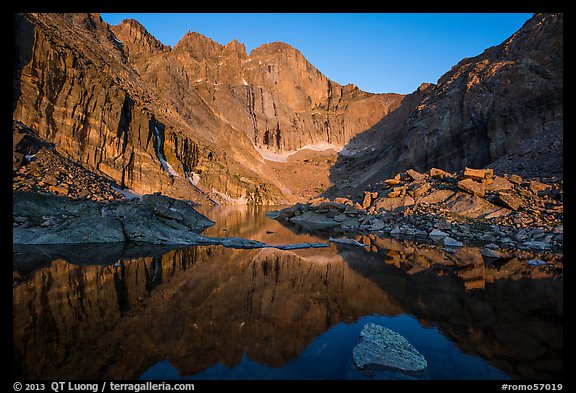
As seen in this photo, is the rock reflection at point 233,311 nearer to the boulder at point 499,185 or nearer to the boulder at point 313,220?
the boulder at point 499,185

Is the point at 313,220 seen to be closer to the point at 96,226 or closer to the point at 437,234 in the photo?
the point at 437,234

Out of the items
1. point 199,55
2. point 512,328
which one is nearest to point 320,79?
point 199,55

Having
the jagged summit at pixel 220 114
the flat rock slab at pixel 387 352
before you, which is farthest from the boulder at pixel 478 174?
the flat rock slab at pixel 387 352

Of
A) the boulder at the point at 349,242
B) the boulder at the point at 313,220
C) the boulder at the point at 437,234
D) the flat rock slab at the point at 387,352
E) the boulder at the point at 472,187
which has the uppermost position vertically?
the boulder at the point at 472,187

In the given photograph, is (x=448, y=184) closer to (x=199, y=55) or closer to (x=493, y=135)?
(x=493, y=135)

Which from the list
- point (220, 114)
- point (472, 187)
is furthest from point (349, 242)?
point (220, 114)

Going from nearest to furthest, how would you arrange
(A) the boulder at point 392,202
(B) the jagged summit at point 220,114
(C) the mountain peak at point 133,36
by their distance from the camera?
(A) the boulder at point 392,202, (B) the jagged summit at point 220,114, (C) the mountain peak at point 133,36
